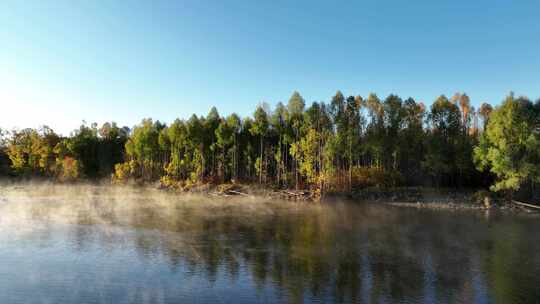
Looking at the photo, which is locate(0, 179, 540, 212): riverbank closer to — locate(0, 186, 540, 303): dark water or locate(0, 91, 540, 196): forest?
locate(0, 91, 540, 196): forest

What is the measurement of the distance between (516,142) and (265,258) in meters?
42.3

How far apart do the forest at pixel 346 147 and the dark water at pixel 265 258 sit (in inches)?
518

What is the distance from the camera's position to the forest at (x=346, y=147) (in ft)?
161

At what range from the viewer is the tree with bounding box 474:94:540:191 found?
46.5 m

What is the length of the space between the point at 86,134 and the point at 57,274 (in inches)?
3849

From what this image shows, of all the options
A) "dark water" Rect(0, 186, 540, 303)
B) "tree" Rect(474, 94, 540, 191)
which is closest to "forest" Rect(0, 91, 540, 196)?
"tree" Rect(474, 94, 540, 191)

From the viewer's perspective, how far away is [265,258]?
2319 centimetres

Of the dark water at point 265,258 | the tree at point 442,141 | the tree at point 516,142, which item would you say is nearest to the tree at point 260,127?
the tree at point 442,141

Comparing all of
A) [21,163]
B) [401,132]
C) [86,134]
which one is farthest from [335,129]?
[21,163]

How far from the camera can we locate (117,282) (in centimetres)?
1839

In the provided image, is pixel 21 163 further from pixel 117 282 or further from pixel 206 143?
pixel 117 282

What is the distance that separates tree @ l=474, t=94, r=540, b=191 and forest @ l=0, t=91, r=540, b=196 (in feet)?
0.39

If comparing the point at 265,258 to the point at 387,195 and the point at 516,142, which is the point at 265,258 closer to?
the point at 387,195

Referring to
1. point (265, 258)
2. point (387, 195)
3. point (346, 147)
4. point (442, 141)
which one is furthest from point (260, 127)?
point (265, 258)
